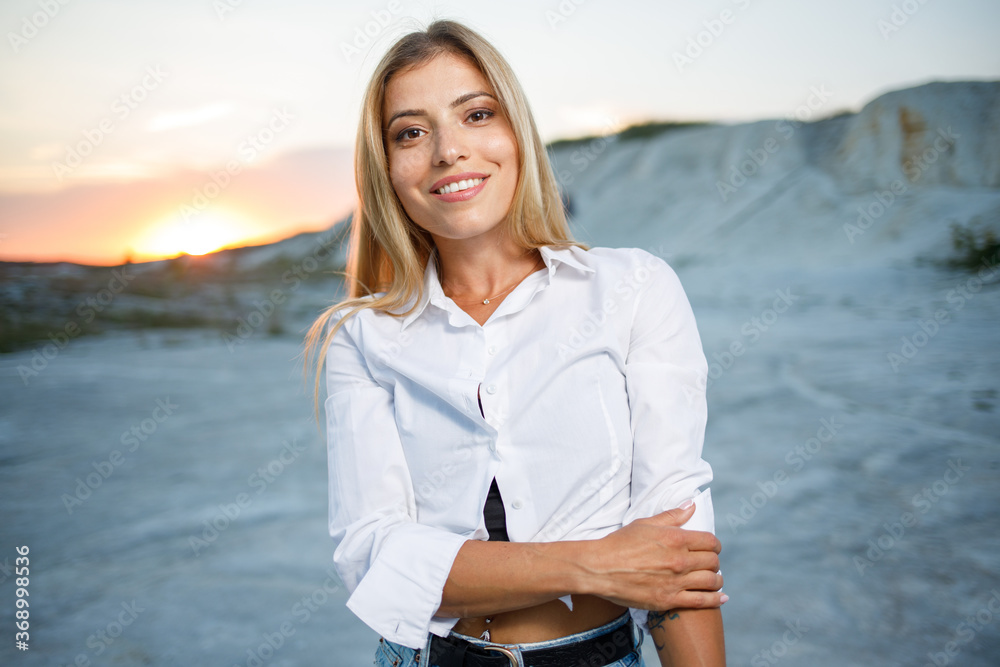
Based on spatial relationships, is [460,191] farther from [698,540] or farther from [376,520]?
[698,540]

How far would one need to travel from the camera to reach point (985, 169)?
11.7m

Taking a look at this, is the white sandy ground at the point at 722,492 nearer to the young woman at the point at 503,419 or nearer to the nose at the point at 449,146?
the young woman at the point at 503,419

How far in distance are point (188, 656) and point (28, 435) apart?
11.6 feet
